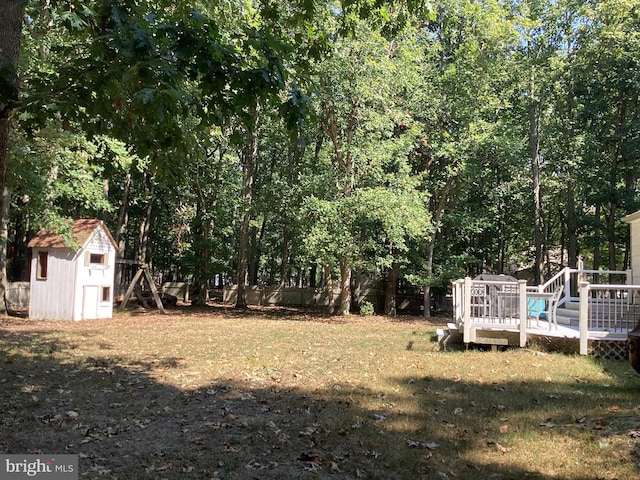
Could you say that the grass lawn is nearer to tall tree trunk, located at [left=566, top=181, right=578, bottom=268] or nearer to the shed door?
the shed door

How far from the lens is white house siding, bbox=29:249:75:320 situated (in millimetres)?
15367

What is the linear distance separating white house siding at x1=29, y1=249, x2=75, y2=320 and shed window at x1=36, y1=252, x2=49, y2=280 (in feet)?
0.36

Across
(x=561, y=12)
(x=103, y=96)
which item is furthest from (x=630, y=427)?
(x=561, y=12)

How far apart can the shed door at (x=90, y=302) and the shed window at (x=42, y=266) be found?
1335 millimetres

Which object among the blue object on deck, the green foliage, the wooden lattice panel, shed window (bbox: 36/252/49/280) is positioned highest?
shed window (bbox: 36/252/49/280)

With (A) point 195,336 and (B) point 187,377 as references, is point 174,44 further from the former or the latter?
(A) point 195,336

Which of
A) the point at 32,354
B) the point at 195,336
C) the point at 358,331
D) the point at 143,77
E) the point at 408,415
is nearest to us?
the point at 143,77

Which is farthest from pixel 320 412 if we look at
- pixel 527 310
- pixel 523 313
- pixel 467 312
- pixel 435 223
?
pixel 435 223

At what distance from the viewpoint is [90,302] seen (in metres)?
16.1

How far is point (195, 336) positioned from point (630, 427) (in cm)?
980

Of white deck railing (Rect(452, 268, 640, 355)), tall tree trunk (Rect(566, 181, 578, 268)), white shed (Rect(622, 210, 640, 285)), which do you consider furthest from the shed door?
tall tree trunk (Rect(566, 181, 578, 268))

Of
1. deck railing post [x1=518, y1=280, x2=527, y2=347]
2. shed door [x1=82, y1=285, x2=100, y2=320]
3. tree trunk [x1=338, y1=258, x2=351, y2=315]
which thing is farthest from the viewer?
tree trunk [x1=338, y1=258, x2=351, y2=315]

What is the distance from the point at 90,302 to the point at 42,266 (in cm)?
186

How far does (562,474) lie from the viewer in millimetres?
3820
